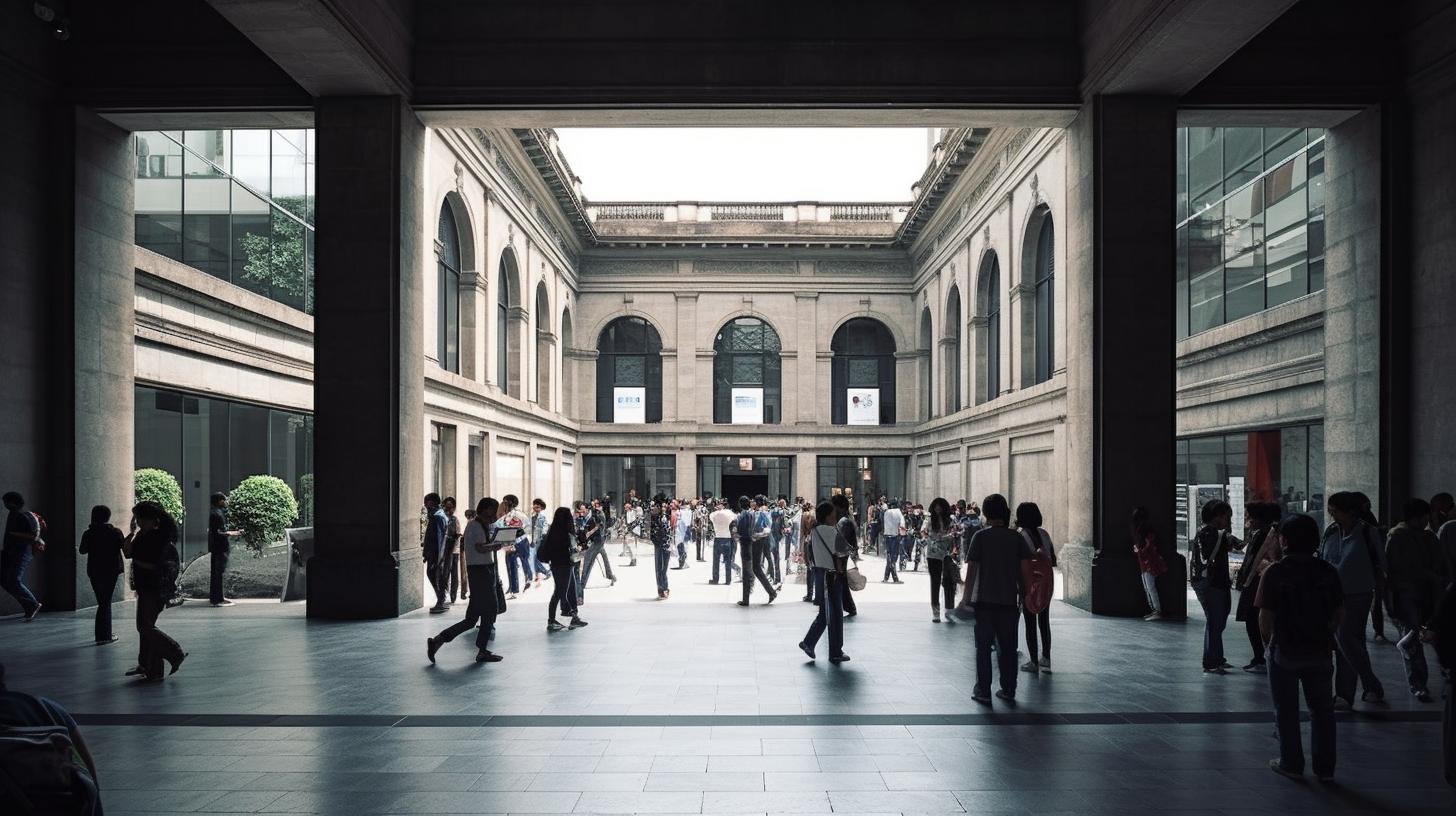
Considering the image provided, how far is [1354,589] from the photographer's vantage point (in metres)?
7.98

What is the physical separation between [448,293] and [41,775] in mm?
21727

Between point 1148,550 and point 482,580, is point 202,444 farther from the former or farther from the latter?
point 1148,550

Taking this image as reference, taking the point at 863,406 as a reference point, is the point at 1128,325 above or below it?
above

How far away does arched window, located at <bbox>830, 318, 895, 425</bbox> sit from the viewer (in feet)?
129

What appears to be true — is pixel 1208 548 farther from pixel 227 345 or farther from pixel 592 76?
pixel 227 345

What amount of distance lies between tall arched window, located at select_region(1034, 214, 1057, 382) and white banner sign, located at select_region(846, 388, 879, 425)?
1393cm

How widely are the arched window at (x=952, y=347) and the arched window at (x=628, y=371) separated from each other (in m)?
11.4

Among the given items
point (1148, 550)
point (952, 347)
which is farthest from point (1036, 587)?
point (952, 347)

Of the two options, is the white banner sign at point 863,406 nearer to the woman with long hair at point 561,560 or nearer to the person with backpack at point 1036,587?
the woman with long hair at point 561,560

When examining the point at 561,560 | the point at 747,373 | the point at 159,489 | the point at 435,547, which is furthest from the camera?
the point at 747,373

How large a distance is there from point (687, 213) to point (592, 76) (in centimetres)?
2499

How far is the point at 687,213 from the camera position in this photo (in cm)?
3938

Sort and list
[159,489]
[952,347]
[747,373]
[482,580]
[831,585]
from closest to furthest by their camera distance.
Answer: [831,585] → [482,580] → [159,489] → [952,347] → [747,373]

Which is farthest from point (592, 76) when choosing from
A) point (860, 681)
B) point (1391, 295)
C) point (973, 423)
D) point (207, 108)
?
point (973, 423)
